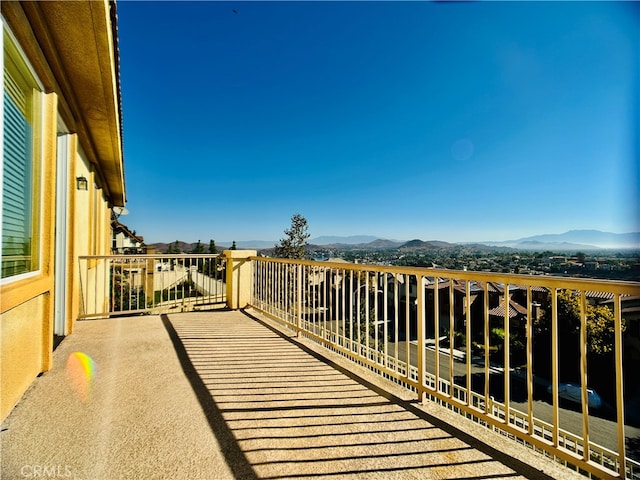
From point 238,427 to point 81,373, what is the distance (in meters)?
1.84

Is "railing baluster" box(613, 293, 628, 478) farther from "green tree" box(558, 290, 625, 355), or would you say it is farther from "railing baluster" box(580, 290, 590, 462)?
"green tree" box(558, 290, 625, 355)

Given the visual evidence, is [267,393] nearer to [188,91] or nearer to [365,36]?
[365,36]

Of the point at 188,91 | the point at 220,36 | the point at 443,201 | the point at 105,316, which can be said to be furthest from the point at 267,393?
the point at 443,201

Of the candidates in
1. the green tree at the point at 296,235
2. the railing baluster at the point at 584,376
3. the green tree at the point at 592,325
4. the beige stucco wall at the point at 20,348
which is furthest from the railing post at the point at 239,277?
the green tree at the point at 296,235

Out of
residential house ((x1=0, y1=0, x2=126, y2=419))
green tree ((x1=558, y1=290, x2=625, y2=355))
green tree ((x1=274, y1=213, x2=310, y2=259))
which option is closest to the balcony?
green tree ((x1=558, y1=290, x2=625, y2=355))

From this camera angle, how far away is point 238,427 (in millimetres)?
1969

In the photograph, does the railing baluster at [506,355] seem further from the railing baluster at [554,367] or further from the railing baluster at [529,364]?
the railing baluster at [554,367]

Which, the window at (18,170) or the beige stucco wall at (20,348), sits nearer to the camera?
the beige stucco wall at (20,348)

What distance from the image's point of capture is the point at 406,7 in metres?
8.54

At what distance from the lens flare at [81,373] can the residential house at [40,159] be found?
226 mm

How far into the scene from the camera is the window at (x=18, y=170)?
211 centimetres

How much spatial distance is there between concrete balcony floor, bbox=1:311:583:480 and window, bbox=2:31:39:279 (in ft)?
3.48

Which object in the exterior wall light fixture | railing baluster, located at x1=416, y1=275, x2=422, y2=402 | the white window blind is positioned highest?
the exterior wall light fixture

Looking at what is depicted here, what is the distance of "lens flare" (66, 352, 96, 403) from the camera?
7.97ft
